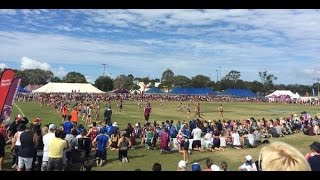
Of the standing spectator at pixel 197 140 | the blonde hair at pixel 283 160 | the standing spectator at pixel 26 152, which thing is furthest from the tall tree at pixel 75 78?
the blonde hair at pixel 283 160

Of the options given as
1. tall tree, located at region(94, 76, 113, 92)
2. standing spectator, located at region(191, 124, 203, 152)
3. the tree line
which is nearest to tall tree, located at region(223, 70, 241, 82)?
the tree line

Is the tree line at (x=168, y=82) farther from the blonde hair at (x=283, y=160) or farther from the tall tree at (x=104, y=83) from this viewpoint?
the blonde hair at (x=283, y=160)

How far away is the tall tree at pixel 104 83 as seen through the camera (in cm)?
13225

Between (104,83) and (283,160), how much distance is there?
432ft

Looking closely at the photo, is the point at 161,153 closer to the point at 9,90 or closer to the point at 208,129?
the point at 208,129

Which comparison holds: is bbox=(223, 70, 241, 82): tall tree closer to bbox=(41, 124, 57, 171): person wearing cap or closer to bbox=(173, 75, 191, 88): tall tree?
bbox=(173, 75, 191, 88): tall tree

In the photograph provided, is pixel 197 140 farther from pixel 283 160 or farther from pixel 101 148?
pixel 283 160

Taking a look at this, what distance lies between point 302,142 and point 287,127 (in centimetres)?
448

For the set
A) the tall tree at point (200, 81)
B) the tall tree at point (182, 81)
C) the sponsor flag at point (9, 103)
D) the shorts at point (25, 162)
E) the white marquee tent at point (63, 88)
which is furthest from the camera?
the tall tree at point (200, 81)

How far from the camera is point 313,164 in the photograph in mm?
6785

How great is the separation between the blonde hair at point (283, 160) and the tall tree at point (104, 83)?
429 feet

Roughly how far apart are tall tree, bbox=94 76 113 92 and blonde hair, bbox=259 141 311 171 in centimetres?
13062

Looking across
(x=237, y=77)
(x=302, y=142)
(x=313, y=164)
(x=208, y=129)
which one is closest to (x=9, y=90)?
(x=208, y=129)

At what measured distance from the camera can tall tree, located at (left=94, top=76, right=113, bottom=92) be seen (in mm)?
132250
